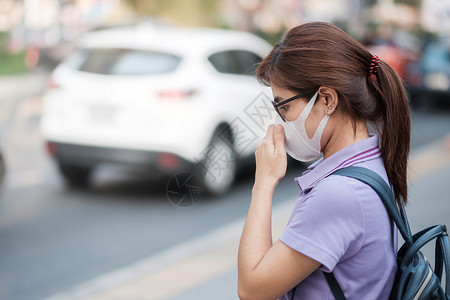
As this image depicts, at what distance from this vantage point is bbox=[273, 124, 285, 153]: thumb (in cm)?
166

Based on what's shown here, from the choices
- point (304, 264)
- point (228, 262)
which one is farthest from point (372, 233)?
point (228, 262)

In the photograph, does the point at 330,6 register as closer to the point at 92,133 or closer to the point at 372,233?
the point at 92,133

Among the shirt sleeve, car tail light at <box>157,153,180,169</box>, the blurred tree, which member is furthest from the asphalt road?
the blurred tree

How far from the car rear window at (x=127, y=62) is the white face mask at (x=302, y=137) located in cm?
517

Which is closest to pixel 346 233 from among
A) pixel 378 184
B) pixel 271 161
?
pixel 378 184

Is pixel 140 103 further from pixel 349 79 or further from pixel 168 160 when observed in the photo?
pixel 349 79

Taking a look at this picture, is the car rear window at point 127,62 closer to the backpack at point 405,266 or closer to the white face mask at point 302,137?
the white face mask at point 302,137

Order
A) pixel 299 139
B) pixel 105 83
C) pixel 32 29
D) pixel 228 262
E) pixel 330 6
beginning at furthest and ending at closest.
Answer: pixel 330 6
pixel 32 29
pixel 105 83
pixel 228 262
pixel 299 139

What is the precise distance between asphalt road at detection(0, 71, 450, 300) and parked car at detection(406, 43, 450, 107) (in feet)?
25.1

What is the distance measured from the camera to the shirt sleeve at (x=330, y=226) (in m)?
1.46

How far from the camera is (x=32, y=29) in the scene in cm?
2322

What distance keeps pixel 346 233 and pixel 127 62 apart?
5718 mm

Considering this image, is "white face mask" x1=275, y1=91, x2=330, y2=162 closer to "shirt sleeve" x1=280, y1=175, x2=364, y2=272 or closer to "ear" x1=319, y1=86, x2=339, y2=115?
"ear" x1=319, y1=86, x2=339, y2=115

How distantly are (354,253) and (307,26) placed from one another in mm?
576
